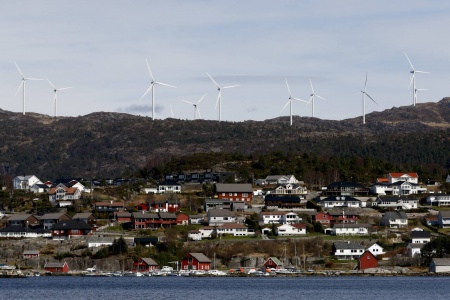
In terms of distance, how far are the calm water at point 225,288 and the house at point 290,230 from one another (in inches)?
681

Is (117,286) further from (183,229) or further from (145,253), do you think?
(183,229)

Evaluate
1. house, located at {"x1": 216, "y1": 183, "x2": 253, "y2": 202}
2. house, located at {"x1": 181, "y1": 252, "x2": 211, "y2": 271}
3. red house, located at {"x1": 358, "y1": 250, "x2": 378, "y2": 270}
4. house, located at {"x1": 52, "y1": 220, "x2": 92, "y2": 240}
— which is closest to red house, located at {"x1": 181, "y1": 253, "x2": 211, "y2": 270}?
house, located at {"x1": 181, "y1": 252, "x2": 211, "y2": 271}

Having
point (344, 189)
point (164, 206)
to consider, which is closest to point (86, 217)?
point (164, 206)

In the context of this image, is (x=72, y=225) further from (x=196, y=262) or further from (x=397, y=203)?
(x=397, y=203)

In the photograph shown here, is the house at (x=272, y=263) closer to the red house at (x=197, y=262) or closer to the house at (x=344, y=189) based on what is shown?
the red house at (x=197, y=262)

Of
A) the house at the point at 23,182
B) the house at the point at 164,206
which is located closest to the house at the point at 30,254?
Answer: the house at the point at 164,206

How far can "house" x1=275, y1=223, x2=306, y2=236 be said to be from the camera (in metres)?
116

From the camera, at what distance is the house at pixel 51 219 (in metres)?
122

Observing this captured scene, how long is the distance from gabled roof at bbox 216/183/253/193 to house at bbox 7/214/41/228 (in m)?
25.0

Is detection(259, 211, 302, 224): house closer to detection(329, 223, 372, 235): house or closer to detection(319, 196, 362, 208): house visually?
detection(329, 223, 372, 235): house

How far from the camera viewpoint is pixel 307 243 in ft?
359

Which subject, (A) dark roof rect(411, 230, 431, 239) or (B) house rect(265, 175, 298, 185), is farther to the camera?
(B) house rect(265, 175, 298, 185)

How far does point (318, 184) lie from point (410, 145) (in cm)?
5263

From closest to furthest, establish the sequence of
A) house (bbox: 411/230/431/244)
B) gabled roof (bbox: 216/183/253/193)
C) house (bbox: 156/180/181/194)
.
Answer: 1. house (bbox: 411/230/431/244)
2. gabled roof (bbox: 216/183/253/193)
3. house (bbox: 156/180/181/194)
